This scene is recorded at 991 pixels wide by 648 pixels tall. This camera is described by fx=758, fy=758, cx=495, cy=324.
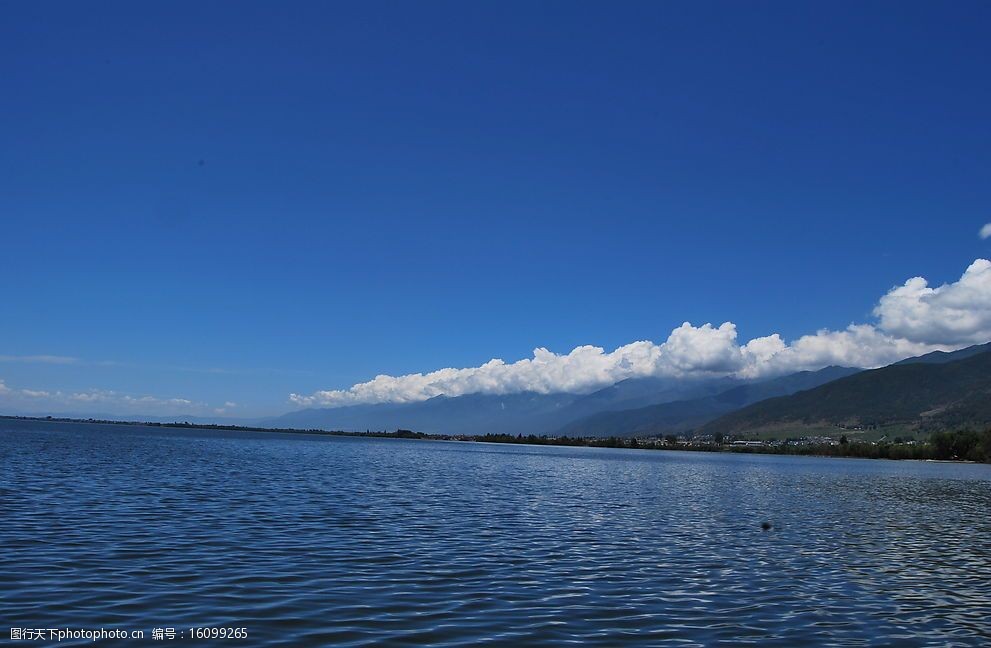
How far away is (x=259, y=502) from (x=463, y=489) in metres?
21.6

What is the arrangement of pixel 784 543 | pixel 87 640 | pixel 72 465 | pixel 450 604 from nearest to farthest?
pixel 87 640 → pixel 450 604 → pixel 784 543 → pixel 72 465

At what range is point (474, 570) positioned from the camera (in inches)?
1101

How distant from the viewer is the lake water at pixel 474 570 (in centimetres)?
2030

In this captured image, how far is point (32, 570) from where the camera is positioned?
24.5m

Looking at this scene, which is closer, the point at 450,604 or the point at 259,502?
the point at 450,604

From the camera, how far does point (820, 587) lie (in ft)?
90.3

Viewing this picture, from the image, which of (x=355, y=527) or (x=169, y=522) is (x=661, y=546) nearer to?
(x=355, y=527)

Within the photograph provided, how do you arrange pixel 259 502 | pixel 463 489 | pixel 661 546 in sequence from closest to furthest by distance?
pixel 661 546
pixel 259 502
pixel 463 489

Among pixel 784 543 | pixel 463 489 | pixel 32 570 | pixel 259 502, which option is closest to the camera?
pixel 32 570

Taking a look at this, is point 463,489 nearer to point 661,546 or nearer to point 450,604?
point 661,546

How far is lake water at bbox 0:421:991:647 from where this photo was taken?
20297 mm

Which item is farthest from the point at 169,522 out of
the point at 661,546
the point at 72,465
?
the point at 72,465

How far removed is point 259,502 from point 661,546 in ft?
84.1

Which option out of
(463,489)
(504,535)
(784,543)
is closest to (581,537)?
(504,535)
